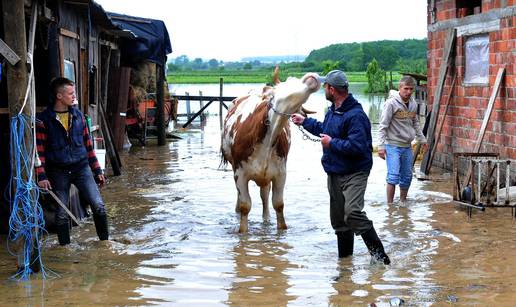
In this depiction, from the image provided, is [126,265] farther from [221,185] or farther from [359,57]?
[359,57]

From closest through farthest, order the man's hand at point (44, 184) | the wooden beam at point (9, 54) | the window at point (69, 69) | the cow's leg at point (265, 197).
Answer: the wooden beam at point (9, 54), the man's hand at point (44, 184), the cow's leg at point (265, 197), the window at point (69, 69)

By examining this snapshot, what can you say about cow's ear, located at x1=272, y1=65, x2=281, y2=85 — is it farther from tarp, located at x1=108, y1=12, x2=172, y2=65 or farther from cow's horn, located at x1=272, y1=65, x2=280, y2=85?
tarp, located at x1=108, y1=12, x2=172, y2=65

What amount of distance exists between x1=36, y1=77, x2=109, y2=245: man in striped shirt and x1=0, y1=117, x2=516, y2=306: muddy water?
1.83 feet

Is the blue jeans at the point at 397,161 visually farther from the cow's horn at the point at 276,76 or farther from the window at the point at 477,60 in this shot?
the window at the point at 477,60

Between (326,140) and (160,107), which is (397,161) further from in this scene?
(160,107)

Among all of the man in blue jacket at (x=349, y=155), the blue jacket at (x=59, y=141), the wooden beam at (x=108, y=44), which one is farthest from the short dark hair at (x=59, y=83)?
the wooden beam at (x=108, y=44)

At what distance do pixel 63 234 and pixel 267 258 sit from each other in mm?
2246

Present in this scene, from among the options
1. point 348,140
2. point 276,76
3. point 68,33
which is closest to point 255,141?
point 276,76

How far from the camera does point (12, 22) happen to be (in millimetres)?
7559

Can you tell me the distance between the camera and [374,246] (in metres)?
7.91

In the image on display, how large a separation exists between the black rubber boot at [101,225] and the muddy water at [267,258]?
14 cm

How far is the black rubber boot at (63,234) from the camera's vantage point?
8.86 meters

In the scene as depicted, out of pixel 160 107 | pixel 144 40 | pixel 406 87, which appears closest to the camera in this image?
pixel 406 87

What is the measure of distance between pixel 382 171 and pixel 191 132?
479 inches
